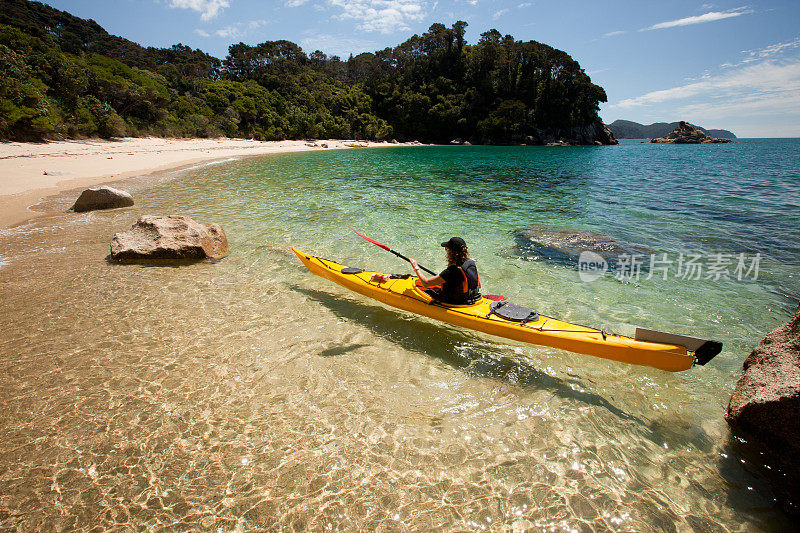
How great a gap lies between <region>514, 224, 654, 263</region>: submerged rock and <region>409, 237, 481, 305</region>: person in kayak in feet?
12.1

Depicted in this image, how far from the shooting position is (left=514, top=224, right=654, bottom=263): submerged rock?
794 centimetres

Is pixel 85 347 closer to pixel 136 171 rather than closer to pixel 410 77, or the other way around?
pixel 136 171

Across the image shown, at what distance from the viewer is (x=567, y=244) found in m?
8.64

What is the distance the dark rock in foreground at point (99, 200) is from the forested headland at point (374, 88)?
3210cm

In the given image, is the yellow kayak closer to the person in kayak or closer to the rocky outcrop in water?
the person in kayak

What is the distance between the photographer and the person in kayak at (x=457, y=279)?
177 inches

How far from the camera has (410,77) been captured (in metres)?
76.7

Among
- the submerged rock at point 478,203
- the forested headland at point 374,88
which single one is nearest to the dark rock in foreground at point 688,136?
the forested headland at point 374,88

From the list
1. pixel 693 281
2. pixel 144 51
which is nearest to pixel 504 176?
pixel 693 281

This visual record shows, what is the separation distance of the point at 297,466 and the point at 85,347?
133 inches

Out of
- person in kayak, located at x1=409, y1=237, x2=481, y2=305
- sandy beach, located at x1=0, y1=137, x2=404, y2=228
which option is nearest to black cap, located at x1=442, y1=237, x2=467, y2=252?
person in kayak, located at x1=409, y1=237, x2=481, y2=305

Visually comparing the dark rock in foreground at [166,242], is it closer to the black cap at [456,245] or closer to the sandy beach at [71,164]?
the sandy beach at [71,164]

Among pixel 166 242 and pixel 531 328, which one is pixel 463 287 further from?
pixel 166 242

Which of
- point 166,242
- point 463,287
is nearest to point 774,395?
point 463,287
